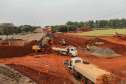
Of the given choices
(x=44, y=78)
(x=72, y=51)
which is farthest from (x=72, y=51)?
(x=44, y=78)

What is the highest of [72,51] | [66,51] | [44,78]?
[72,51]

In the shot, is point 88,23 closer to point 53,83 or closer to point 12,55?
point 12,55

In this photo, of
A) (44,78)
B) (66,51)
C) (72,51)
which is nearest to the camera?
(44,78)

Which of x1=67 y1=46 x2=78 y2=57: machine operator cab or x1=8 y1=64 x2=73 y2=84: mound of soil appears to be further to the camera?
x1=67 y1=46 x2=78 y2=57: machine operator cab

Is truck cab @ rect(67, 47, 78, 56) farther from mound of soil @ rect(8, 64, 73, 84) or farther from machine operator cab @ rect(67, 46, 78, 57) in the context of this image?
mound of soil @ rect(8, 64, 73, 84)

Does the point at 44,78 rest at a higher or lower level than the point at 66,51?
lower

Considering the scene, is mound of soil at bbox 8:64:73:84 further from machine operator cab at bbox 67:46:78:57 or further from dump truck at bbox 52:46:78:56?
dump truck at bbox 52:46:78:56

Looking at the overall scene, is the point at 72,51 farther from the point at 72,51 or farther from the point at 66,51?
the point at 66,51

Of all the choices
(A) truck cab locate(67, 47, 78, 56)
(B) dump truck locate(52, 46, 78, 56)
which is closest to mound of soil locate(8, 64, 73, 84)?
(A) truck cab locate(67, 47, 78, 56)

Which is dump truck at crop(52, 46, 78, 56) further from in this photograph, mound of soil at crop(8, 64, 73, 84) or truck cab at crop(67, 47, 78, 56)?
mound of soil at crop(8, 64, 73, 84)

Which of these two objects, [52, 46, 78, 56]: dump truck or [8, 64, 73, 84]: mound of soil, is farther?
[52, 46, 78, 56]: dump truck

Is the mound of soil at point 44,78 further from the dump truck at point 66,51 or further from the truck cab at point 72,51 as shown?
the dump truck at point 66,51

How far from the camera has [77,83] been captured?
40.2ft

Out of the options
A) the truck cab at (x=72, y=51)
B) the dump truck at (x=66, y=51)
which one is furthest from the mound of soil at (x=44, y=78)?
the dump truck at (x=66, y=51)
